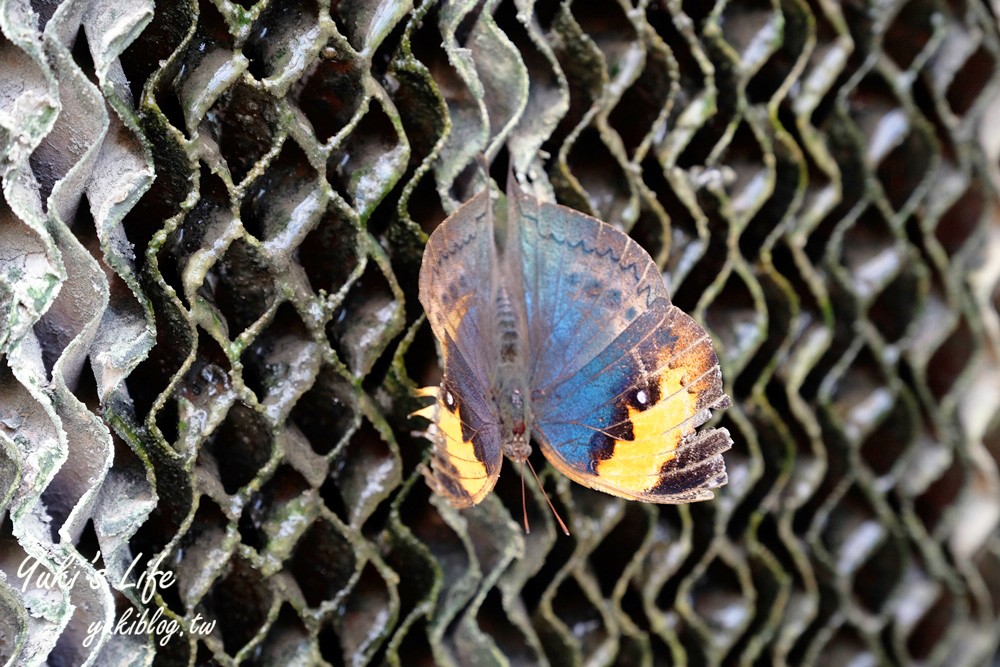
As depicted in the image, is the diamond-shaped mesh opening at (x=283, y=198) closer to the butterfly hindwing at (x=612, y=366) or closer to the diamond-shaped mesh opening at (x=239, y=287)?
the diamond-shaped mesh opening at (x=239, y=287)

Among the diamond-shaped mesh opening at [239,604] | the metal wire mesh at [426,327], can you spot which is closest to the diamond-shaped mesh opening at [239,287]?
the metal wire mesh at [426,327]

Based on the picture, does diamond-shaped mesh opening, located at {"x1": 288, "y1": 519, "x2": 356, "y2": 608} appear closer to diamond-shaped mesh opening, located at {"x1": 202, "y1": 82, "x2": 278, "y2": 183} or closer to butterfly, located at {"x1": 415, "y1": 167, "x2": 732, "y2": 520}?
butterfly, located at {"x1": 415, "y1": 167, "x2": 732, "y2": 520}

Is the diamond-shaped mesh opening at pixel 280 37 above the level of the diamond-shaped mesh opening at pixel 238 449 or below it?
above

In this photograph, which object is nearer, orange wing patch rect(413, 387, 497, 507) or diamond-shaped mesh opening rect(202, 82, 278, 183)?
orange wing patch rect(413, 387, 497, 507)

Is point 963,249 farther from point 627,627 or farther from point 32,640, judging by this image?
point 32,640

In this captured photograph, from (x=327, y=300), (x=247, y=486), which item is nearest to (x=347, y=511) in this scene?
(x=247, y=486)

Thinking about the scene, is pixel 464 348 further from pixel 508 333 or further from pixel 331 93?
pixel 331 93

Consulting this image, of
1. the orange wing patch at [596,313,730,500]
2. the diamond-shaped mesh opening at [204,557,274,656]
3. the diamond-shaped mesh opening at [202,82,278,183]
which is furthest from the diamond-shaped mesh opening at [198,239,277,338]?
the orange wing patch at [596,313,730,500]
